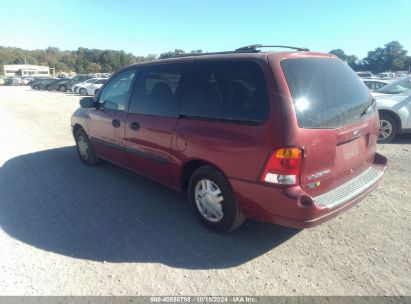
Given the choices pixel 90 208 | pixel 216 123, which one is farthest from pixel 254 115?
pixel 90 208

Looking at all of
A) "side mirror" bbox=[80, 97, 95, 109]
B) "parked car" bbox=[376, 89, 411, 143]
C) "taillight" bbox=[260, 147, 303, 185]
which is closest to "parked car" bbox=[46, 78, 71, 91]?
"side mirror" bbox=[80, 97, 95, 109]

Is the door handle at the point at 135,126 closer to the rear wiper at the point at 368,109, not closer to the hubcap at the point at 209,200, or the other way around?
the hubcap at the point at 209,200

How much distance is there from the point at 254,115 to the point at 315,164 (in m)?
0.68

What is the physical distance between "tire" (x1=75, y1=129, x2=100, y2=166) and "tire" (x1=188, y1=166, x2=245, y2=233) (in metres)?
2.78

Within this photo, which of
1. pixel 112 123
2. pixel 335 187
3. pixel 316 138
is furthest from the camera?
pixel 112 123

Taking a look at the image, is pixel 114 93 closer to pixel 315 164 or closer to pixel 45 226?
pixel 45 226

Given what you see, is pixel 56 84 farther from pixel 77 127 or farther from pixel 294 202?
pixel 294 202

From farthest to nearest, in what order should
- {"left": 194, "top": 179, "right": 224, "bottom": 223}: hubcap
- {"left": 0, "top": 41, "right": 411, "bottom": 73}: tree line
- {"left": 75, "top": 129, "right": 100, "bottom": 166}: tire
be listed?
{"left": 0, "top": 41, "right": 411, "bottom": 73}: tree line → {"left": 75, "top": 129, "right": 100, "bottom": 166}: tire → {"left": 194, "top": 179, "right": 224, "bottom": 223}: hubcap

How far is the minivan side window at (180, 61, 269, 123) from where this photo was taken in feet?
9.02

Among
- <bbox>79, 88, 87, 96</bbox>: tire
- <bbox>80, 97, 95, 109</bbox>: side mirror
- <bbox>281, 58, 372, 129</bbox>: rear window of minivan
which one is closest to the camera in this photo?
<bbox>281, 58, 372, 129</bbox>: rear window of minivan

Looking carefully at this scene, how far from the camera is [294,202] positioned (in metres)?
2.58

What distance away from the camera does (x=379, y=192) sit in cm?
428

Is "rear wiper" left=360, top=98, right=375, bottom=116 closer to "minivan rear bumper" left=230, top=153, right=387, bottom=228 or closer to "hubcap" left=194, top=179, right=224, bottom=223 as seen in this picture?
"minivan rear bumper" left=230, top=153, right=387, bottom=228

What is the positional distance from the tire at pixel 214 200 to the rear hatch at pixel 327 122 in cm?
76
